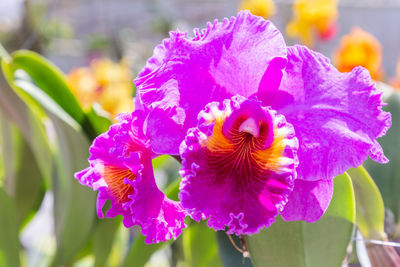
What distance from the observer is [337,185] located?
324 mm

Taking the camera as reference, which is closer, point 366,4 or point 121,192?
point 121,192

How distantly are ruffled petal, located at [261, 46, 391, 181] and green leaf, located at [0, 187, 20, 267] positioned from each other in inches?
14.2

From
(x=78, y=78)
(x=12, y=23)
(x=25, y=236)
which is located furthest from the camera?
(x=12, y=23)

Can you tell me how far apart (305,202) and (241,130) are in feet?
0.21

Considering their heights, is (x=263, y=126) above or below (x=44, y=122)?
above

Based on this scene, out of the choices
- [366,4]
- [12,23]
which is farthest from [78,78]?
[366,4]

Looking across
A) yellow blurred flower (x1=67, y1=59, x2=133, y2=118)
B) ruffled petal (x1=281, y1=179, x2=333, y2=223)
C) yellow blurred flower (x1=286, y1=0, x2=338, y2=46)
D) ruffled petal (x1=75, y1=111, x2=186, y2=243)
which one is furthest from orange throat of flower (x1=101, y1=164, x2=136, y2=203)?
yellow blurred flower (x1=286, y1=0, x2=338, y2=46)

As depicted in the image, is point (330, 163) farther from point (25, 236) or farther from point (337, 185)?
point (25, 236)

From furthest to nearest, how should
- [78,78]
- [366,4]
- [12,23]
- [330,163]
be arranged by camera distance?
A: 1. [366,4]
2. [12,23]
3. [78,78]
4. [330,163]

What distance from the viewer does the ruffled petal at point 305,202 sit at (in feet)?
0.95

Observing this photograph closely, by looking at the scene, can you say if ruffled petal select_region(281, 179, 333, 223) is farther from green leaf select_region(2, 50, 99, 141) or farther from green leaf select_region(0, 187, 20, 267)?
green leaf select_region(0, 187, 20, 267)

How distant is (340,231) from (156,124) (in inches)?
6.3

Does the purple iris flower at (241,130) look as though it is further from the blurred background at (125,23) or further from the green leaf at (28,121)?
the blurred background at (125,23)

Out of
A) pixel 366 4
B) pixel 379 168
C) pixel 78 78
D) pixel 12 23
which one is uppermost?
pixel 379 168
